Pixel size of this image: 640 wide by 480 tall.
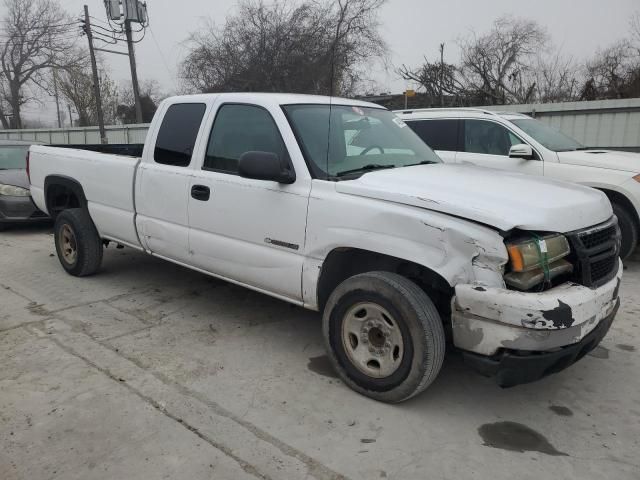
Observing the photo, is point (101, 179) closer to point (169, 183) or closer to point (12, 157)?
point (169, 183)

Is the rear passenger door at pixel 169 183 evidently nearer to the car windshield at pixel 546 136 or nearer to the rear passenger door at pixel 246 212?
the rear passenger door at pixel 246 212

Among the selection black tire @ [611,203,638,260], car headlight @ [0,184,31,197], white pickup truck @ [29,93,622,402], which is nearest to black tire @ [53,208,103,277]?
white pickup truck @ [29,93,622,402]

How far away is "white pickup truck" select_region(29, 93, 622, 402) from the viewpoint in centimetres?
267

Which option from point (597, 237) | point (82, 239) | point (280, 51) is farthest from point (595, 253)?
point (280, 51)

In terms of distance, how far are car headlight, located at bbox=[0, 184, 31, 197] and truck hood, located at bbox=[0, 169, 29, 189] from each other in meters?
0.06

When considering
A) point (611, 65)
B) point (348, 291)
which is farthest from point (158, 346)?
point (611, 65)

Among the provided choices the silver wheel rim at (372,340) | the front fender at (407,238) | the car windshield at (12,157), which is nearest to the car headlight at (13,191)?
the car windshield at (12,157)

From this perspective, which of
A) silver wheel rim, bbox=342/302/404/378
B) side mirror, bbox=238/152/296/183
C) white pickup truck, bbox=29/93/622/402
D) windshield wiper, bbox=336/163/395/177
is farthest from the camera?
windshield wiper, bbox=336/163/395/177

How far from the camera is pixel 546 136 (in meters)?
6.90

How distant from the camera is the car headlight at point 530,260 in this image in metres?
2.62

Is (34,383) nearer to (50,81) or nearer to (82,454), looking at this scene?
(82,454)

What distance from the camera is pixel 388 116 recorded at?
4.39 metres

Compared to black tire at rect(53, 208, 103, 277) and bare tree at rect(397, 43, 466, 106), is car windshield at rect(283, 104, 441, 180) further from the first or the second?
bare tree at rect(397, 43, 466, 106)

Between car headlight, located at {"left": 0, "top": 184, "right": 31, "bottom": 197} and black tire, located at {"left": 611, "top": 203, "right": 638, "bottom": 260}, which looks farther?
car headlight, located at {"left": 0, "top": 184, "right": 31, "bottom": 197}
